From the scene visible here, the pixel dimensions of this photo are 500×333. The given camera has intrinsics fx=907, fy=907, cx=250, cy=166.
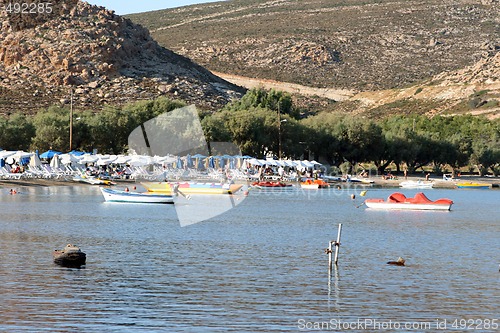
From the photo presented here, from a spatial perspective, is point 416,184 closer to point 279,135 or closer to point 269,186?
point 269,186

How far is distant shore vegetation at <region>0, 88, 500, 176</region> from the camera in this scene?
86875 mm

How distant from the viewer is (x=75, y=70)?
117250 millimetres

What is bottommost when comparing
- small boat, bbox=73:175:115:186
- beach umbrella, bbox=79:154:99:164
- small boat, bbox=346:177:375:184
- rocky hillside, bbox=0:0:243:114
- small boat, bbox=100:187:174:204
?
small boat, bbox=100:187:174:204

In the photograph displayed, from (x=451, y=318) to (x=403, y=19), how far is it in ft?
489

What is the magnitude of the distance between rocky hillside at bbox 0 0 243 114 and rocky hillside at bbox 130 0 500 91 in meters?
24.5

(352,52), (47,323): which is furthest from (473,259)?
(352,52)

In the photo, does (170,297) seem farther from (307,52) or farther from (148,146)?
(307,52)

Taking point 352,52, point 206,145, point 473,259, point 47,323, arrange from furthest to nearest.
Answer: point 352,52, point 206,145, point 473,259, point 47,323

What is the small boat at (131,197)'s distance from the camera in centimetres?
5628

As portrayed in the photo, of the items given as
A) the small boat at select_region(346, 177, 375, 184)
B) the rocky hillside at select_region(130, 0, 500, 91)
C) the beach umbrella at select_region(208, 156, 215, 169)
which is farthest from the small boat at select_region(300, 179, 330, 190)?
the rocky hillside at select_region(130, 0, 500, 91)

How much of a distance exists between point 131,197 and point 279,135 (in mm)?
40637

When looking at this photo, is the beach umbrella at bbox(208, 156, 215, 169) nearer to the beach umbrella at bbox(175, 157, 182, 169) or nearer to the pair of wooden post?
the beach umbrella at bbox(175, 157, 182, 169)

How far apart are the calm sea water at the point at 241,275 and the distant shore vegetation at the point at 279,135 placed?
40.6 m

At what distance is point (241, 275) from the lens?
84.7 ft
